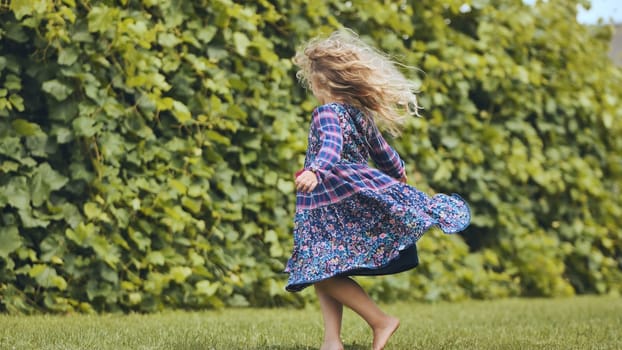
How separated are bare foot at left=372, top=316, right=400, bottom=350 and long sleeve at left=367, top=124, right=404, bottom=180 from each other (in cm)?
63

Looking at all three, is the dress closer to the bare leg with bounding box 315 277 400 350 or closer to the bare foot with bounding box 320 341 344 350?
the bare leg with bounding box 315 277 400 350

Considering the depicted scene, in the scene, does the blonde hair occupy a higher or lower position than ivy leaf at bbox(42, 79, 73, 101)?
higher

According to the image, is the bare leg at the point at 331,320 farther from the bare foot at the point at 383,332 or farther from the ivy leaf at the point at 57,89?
the ivy leaf at the point at 57,89

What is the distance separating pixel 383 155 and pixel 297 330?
1.04m

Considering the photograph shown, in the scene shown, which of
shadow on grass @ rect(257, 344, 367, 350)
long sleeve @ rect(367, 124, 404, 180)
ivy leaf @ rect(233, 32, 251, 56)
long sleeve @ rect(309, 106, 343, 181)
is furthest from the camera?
ivy leaf @ rect(233, 32, 251, 56)

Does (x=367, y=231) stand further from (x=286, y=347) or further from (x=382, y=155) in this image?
(x=286, y=347)

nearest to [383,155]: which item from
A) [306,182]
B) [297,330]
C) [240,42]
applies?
[306,182]

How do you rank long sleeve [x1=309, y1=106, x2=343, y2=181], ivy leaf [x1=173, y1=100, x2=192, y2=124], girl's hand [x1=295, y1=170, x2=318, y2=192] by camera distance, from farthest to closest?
1. ivy leaf [x1=173, y1=100, x2=192, y2=124]
2. long sleeve [x1=309, y1=106, x2=343, y2=181]
3. girl's hand [x1=295, y1=170, x2=318, y2=192]

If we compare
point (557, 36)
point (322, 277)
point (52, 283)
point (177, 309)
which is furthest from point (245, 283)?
point (557, 36)

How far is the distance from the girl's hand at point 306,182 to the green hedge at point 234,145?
5.58 feet

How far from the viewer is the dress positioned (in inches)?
128

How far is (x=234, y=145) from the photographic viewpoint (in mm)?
5090

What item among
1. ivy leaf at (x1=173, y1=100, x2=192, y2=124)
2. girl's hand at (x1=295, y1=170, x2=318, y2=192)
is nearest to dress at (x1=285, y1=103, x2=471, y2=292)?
girl's hand at (x1=295, y1=170, x2=318, y2=192)

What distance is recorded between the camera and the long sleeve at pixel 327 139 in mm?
3158
